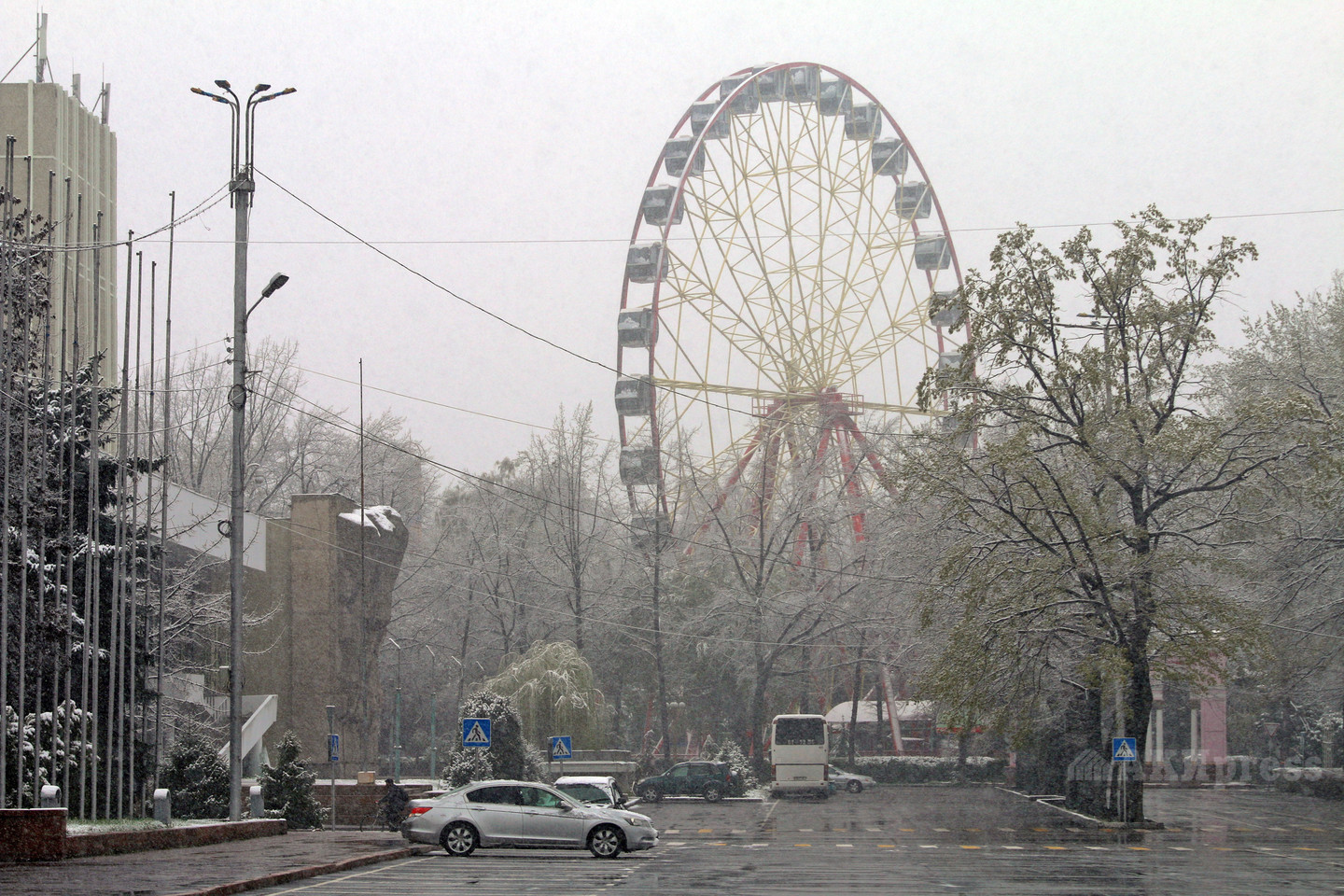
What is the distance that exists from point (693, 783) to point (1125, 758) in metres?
20.5

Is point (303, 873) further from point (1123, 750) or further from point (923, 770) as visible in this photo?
point (923, 770)

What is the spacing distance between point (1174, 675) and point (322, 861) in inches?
758

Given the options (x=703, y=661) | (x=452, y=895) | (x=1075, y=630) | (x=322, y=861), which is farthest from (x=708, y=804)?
(x=452, y=895)

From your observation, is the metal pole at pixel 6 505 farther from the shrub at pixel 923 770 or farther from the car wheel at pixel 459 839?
the shrub at pixel 923 770

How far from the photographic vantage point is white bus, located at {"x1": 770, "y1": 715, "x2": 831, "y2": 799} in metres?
51.1

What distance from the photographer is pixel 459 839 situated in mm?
23203

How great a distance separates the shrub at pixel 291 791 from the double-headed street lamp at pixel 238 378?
7.77 meters

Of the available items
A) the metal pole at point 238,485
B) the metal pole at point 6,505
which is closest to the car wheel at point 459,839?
the metal pole at point 238,485

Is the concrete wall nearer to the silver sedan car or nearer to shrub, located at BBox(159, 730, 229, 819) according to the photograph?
shrub, located at BBox(159, 730, 229, 819)

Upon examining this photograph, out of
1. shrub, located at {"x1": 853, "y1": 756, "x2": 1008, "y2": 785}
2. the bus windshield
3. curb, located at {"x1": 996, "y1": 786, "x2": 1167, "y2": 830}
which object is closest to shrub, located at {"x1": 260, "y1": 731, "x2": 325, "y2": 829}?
curb, located at {"x1": 996, "y1": 786, "x2": 1167, "y2": 830}

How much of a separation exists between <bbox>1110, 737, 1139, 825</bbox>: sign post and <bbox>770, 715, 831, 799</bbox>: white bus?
19.2m

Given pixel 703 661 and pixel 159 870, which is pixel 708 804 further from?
pixel 159 870

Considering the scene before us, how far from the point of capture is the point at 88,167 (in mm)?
79562

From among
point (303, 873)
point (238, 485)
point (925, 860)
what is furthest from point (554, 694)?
point (303, 873)
